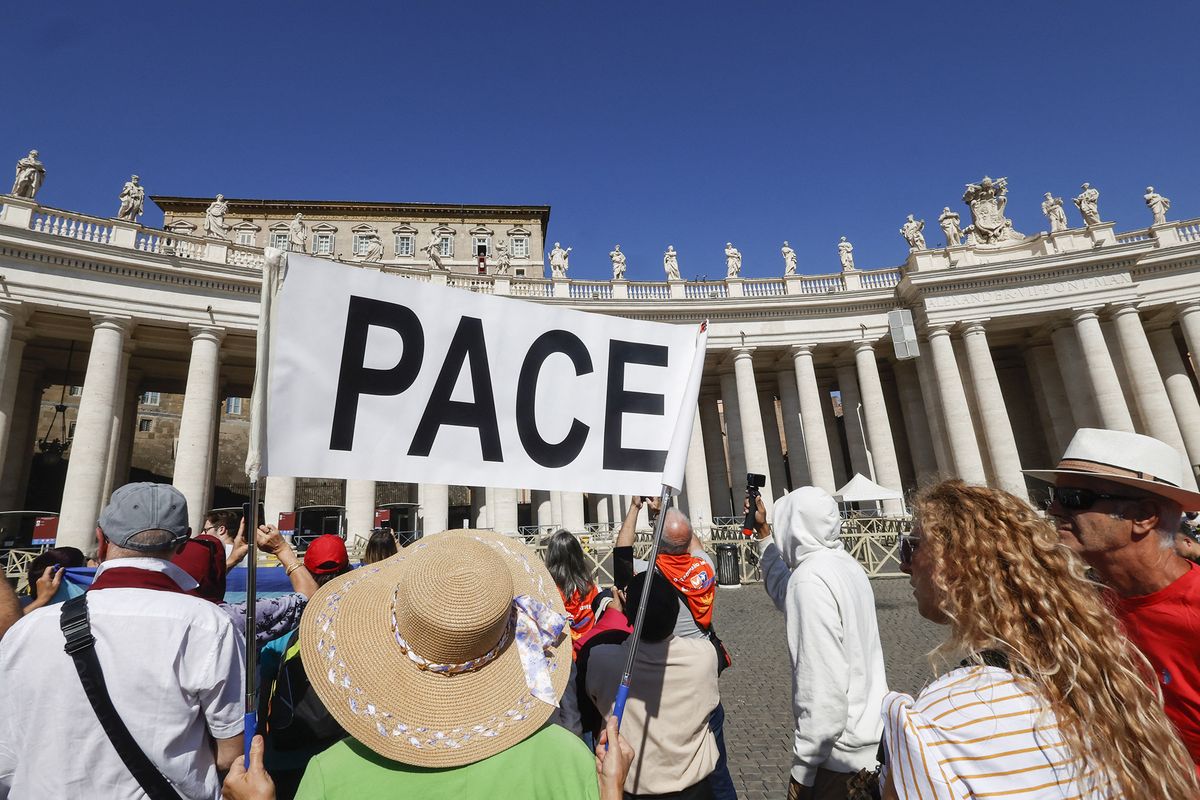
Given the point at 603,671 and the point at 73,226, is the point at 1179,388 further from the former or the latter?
the point at 73,226

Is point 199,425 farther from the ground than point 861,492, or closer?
farther from the ground

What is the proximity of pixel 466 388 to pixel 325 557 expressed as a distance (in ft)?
5.93

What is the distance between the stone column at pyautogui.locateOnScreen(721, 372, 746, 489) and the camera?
82.2 ft

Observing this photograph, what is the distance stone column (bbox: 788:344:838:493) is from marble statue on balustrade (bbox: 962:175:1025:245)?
8971 millimetres

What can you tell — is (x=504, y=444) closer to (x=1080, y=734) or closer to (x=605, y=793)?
(x=605, y=793)

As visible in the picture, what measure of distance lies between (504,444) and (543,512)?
783 inches

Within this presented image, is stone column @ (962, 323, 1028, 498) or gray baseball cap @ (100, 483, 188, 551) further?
stone column @ (962, 323, 1028, 498)

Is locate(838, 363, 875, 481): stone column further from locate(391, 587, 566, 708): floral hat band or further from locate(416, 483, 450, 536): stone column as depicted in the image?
locate(391, 587, 566, 708): floral hat band

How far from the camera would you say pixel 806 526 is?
125 inches

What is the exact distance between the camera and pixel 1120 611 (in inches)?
85.0

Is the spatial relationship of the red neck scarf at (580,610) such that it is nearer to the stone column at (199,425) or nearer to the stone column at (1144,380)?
the stone column at (199,425)

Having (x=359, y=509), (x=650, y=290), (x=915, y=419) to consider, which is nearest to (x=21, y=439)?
(x=359, y=509)

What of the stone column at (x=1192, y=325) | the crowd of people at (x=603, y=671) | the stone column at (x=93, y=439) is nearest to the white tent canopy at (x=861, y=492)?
the stone column at (x=1192, y=325)

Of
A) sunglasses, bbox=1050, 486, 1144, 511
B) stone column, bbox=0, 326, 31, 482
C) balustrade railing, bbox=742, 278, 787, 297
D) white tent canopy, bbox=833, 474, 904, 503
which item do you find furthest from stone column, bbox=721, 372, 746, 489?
stone column, bbox=0, 326, 31, 482
